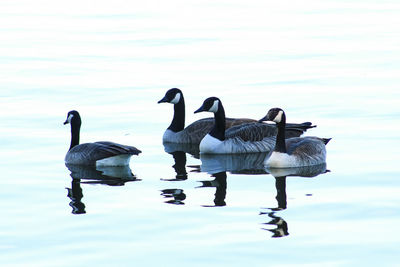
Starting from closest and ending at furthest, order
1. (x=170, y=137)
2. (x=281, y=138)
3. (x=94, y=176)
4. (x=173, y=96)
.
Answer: (x=94, y=176), (x=281, y=138), (x=170, y=137), (x=173, y=96)

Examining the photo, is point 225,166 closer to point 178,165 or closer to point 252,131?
point 178,165

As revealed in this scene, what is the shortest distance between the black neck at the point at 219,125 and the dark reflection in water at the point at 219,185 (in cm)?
195

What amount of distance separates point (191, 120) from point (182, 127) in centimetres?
188

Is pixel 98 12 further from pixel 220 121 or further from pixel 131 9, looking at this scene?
pixel 220 121

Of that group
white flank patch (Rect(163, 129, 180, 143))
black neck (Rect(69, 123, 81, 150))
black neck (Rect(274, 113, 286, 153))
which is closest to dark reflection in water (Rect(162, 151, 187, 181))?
white flank patch (Rect(163, 129, 180, 143))

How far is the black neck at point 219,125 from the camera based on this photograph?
19156 millimetres

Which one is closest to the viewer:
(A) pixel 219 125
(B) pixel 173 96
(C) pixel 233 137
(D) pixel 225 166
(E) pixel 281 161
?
(E) pixel 281 161

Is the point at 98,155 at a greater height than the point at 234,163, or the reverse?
the point at 98,155

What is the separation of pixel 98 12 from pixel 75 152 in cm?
2340

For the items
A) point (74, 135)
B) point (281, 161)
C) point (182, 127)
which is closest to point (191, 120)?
point (182, 127)

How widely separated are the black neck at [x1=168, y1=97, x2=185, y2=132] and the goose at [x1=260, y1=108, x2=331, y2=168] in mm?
3370

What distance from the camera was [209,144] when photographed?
62.3 feet

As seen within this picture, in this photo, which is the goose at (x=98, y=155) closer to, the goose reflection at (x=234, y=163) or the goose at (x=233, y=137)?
the goose reflection at (x=234, y=163)

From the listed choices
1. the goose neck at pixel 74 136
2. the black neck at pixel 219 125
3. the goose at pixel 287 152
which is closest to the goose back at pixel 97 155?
the goose neck at pixel 74 136
